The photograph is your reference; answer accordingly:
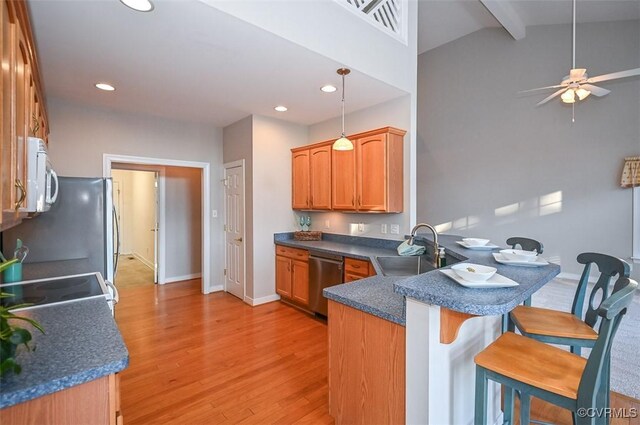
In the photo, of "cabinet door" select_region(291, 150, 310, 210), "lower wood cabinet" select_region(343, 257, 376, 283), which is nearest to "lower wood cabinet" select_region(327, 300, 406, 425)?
"lower wood cabinet" select_region(343, 257, 376, 283)

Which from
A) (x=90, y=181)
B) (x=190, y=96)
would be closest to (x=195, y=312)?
(x=90, y=181)

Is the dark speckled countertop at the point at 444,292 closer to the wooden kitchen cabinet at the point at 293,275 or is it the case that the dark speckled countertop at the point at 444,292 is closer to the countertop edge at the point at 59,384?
the countertop edge at the point at 59,384

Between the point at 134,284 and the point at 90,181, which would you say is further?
the point at 134,284

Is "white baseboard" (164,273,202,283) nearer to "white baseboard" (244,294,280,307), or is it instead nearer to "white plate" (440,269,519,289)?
"white baseboard" (244,294,280,307)

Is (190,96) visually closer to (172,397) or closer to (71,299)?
(71,299)

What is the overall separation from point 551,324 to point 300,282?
274cm

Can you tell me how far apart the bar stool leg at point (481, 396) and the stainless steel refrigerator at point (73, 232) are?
110 inches

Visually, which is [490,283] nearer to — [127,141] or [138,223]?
[127,141]

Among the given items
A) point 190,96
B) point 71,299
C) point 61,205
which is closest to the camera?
point 71,299

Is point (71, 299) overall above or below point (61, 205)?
below

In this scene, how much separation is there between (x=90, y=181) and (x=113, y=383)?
2.35 metres

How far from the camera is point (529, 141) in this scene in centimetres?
512

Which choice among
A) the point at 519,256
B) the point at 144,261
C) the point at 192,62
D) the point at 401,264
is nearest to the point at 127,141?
the point at 192,62

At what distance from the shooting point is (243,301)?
4.34m
